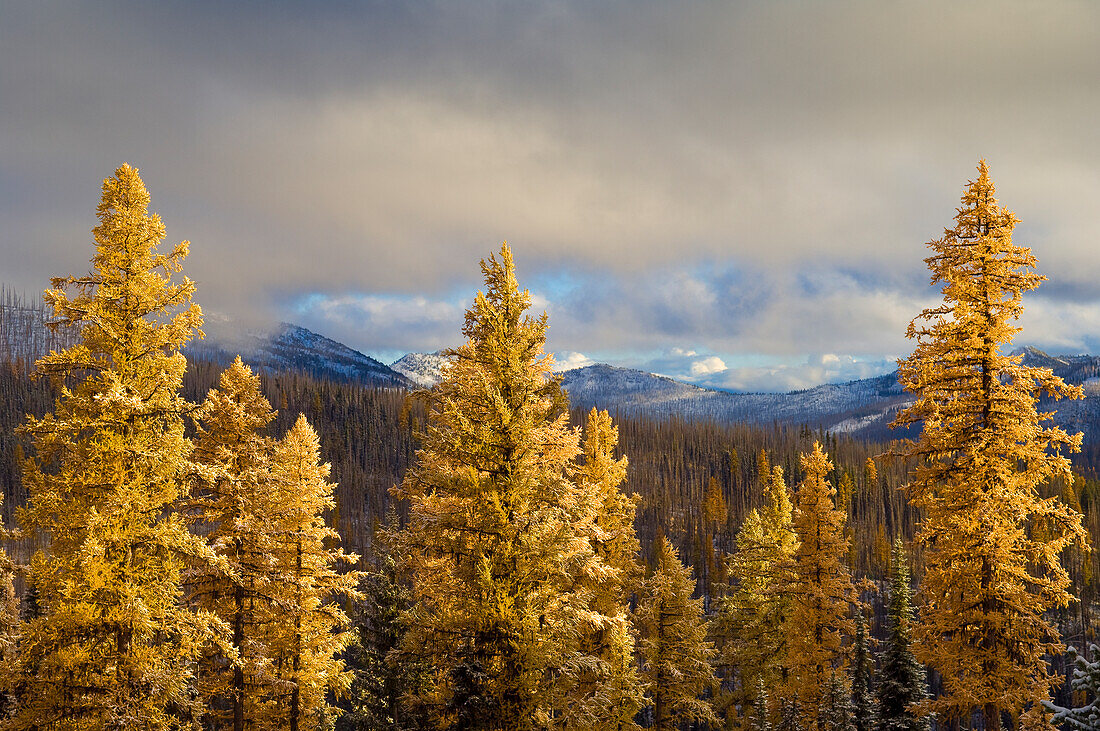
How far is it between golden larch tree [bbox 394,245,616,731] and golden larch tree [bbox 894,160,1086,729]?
8901 mm

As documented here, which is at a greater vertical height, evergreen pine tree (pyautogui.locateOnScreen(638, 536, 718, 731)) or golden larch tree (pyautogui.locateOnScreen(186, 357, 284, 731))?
golden larch tree (pyautogui.locateOnScreen(186, 357, 284, 731))

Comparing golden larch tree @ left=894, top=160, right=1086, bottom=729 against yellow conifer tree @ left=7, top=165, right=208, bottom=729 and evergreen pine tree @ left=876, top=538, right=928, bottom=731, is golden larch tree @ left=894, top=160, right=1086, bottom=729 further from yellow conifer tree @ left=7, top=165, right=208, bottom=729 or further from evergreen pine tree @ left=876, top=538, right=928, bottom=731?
yellow conifer tree @ left=7, top=165, right=208, bottom=729

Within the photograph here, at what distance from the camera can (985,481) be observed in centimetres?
1639

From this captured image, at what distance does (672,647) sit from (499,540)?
A: 19.5 meters

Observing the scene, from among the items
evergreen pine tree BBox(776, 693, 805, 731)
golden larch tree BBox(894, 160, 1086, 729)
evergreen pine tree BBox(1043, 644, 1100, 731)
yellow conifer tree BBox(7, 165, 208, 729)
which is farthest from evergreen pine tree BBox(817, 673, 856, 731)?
yellow conifer tree BBox(7, 165, 208, 729)

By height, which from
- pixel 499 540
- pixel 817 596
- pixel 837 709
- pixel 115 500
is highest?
pixel 115 500

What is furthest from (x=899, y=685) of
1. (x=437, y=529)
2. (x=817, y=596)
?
(x=437, y=529)

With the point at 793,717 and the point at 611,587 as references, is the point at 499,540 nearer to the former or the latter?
the point at 611,587

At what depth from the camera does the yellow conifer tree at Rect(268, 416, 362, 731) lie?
21.1m

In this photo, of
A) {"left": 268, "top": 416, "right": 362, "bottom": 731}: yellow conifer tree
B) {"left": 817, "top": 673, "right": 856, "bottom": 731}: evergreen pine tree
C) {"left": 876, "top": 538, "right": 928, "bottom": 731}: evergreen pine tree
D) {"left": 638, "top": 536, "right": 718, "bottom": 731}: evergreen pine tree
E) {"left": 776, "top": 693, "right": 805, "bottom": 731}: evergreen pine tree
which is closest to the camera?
{"left": 268, "top": 416, "right": 362, "bottom": 731}: yellow conifer tree

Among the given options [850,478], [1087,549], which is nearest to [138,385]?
[1087,549]

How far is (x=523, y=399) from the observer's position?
15750 mm

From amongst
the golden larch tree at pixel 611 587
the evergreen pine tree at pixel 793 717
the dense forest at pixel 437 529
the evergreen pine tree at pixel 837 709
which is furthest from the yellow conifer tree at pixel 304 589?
the evergreen pine tree at pixel 793 717

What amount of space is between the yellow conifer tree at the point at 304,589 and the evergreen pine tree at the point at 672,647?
47.5 feet
